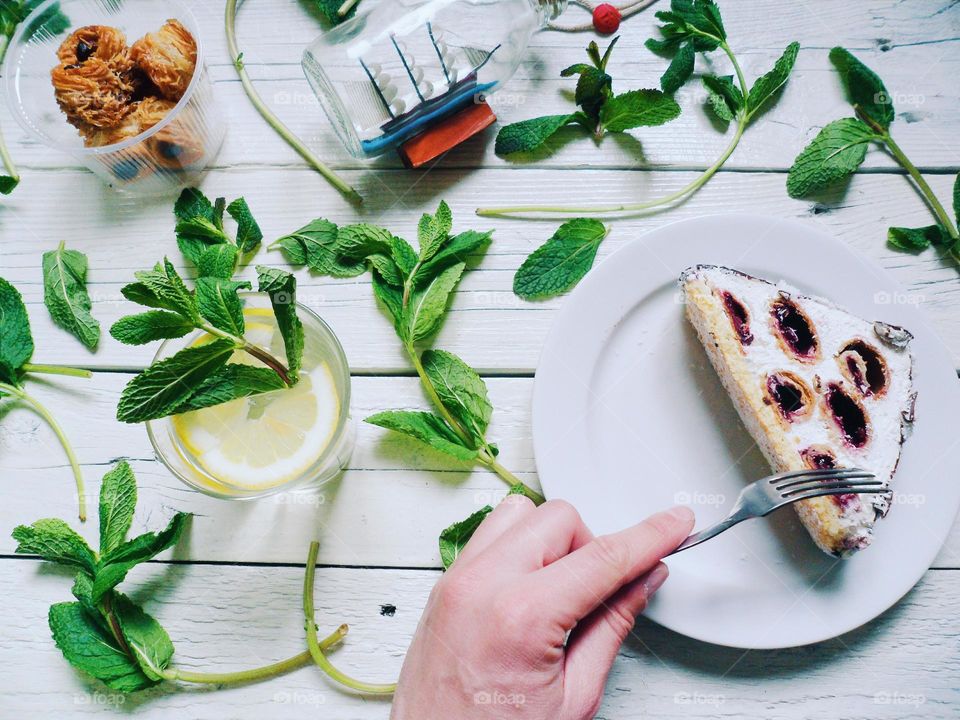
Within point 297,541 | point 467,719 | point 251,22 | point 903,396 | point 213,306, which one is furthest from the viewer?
point 251,22

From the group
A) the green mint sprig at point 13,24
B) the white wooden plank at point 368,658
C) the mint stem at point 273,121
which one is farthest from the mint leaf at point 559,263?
the green mint sprig at point 13,24

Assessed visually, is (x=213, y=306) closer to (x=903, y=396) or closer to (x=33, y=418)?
(x=33, y=418)

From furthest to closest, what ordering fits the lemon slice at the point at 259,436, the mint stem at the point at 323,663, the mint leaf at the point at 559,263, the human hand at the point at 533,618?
the mint leaf at the point at 559,263, the mint stem at the point at 323,663, the lemon slice at the point at 259,436, the human hand at the point at 533,618

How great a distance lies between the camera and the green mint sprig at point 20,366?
1.41 m

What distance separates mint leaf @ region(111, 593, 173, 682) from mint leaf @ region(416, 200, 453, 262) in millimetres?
827

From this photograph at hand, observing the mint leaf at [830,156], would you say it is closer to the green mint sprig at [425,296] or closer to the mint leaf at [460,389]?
the green mint sprig at [425,296]

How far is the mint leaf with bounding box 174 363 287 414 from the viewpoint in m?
1.09

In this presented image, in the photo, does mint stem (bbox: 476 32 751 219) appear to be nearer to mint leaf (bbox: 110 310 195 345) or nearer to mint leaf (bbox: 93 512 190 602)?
mint leaf (bbox: 110 310 195 345)

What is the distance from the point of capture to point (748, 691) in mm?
1305

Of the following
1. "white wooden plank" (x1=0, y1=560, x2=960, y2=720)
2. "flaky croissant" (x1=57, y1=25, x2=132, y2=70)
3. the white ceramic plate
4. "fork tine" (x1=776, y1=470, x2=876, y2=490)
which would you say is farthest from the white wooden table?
"fork tine" (x1=776, y1=470, x2=876, y2=490)

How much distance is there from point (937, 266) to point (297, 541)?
4.42 feet

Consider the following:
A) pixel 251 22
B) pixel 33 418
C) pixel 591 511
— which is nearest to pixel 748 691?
pixel 591 511

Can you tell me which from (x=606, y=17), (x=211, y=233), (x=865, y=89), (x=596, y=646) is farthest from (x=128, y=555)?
(x=865, y=89)

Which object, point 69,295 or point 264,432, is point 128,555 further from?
point 69,295
